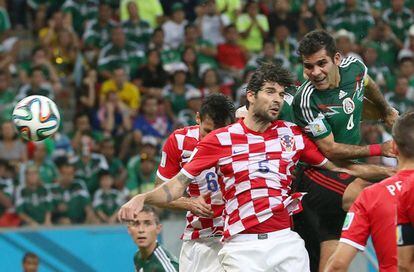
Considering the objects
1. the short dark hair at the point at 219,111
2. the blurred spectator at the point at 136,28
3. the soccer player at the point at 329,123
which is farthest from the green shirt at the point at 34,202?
the soccer player at the point at 329,123

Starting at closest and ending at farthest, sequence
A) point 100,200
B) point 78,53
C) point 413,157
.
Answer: point 413,157, point 100,200, point 78,53

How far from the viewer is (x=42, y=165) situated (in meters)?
14.5

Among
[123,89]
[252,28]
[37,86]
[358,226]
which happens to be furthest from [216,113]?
[252,28]

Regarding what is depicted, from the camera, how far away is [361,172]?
8273 millimetres

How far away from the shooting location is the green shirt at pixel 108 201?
1409 centimetres

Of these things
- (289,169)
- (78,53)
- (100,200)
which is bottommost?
(100,200)

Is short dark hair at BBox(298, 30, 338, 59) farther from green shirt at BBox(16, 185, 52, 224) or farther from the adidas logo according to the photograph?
green shirt at BBox(16, 185, 52, 224)

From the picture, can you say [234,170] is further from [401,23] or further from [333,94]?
[401,23]

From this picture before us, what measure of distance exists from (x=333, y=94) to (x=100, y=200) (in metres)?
6.31

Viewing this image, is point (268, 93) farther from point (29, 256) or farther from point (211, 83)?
point (211, 83)

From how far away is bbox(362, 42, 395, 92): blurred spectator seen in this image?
1708 centimetres

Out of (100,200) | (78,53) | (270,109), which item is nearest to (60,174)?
(100,200)

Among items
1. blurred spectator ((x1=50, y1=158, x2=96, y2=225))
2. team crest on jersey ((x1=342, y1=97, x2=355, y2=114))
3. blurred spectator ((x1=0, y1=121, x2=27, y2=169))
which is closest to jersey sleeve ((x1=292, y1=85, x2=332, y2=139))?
team crest on jersey ((x1=342, y1=97, x2=355, y2=114))

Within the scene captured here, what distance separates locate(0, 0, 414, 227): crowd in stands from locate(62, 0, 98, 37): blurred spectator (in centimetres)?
2
